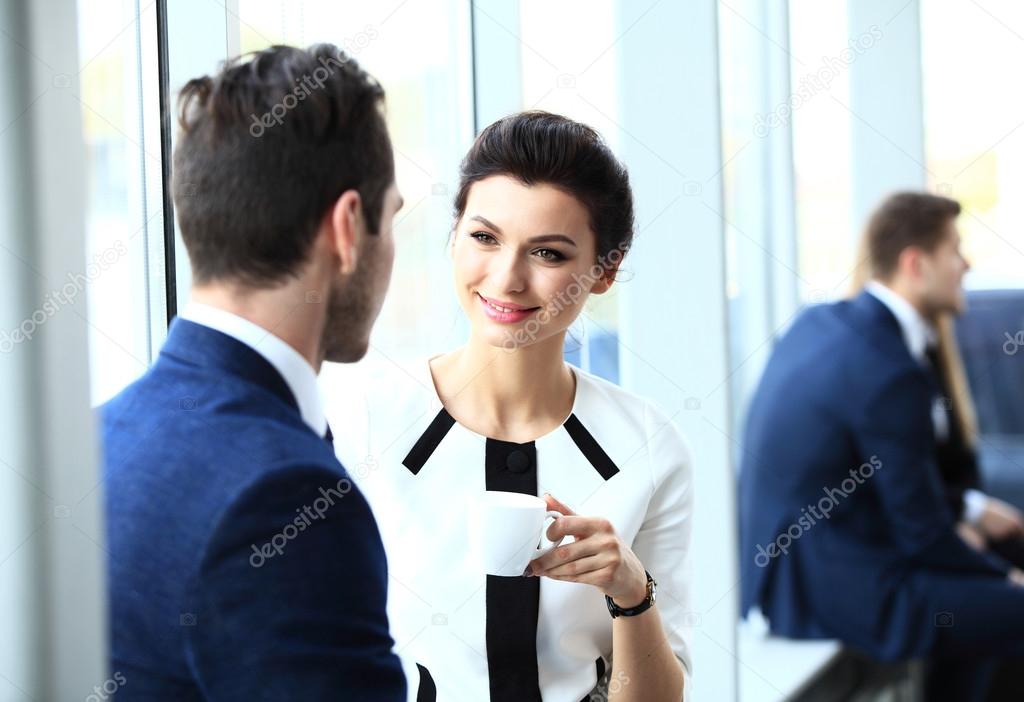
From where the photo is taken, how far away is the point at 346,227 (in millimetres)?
747

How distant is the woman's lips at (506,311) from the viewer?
3.83 feet

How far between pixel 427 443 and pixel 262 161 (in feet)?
1.78

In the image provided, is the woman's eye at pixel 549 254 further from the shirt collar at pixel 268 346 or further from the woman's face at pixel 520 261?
the shirt collar at pixel 268 346

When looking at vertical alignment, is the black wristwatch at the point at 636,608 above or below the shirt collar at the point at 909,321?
below

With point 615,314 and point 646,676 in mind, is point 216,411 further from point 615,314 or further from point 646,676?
point 615,314

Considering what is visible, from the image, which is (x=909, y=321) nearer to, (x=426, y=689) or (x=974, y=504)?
(x=974, y=504)

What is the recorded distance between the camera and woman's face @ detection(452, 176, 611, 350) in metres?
1.17

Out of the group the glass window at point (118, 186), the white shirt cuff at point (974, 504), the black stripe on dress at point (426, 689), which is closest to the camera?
the glass window at point (118, 186)

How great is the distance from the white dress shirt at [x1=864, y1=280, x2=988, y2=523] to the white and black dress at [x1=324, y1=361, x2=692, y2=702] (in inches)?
38.1

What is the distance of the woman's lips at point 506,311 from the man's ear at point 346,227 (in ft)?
1.41

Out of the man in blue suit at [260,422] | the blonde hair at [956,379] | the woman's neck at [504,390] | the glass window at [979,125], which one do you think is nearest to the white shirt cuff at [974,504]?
the blonde hair at [956,379]

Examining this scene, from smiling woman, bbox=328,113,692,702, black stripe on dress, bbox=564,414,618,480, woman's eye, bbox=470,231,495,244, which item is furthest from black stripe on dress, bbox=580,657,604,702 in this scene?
woman's eye, bbox=470,231,495,244

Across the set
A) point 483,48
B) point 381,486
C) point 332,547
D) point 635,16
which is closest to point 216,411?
point 332,547

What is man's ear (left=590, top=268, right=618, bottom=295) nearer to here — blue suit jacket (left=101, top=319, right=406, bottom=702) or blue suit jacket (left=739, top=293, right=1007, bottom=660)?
blue suit jacket (left=101, top=319, right=406, bottom=702)
